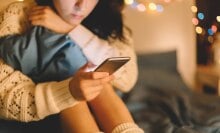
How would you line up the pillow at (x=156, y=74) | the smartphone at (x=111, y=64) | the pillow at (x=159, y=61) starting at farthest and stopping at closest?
the pillow at (x=159, y=61) < the pillow at (x=156, y=74) < the smartphone at (x=111, y=64)

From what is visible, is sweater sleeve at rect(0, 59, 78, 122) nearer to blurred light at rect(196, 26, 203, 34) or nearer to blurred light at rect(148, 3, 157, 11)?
blurred light at rect(148, 3, 157, 11)

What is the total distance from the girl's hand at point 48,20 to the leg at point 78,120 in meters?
0.27

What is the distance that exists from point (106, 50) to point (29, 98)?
382 mm

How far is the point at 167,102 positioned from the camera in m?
1.33

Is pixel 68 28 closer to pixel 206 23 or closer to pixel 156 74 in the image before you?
pixel 156 74

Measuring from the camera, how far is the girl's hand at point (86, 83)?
0.86 m

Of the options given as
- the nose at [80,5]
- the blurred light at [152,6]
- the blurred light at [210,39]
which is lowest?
the blurred light at [210,39]

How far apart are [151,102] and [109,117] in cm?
41

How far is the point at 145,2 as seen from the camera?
173 centimetres

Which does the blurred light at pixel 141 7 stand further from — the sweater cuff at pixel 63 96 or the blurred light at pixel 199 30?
the sweater cuff at pixel 63 96

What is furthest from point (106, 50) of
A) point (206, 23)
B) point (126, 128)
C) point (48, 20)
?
point (206, 23)

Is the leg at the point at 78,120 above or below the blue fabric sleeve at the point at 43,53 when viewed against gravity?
below

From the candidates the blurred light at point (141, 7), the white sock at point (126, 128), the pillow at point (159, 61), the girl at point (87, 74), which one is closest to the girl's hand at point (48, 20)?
the girl at point (87, 74)

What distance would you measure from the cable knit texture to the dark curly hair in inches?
13.8
